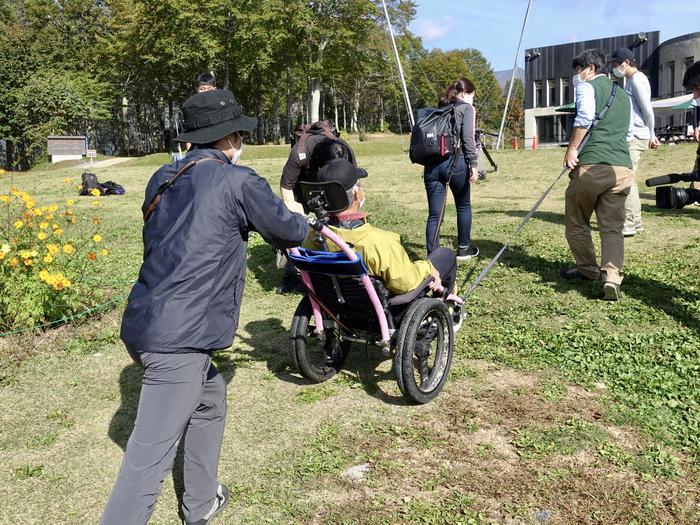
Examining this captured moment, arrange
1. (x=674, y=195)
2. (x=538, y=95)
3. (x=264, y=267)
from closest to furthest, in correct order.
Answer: (x=674, y=195) → (x=264, y=267) → (x=538, y=95)

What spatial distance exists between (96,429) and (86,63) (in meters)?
48.9

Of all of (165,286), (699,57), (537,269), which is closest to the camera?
(165,286)

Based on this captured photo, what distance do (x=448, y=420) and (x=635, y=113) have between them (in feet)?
19.1

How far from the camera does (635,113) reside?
808 centimetres

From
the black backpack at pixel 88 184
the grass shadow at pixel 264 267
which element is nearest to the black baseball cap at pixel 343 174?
the grass shadow at pixel 264 267

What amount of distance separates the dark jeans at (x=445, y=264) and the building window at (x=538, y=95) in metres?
57.2

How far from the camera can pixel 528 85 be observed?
58.2 meters

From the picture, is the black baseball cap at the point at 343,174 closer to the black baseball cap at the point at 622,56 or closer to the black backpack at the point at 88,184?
the black baseball cap at the point at 622,56

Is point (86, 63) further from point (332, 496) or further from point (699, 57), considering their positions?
point (332, 496)

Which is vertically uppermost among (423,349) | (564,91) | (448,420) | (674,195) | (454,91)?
(564,91)

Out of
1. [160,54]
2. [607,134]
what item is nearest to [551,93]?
[160,54]

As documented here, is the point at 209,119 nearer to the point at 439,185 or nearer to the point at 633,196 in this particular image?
the point at 439,185

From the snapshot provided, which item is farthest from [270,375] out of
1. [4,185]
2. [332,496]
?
[4,185]

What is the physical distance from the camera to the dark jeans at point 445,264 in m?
4.64
